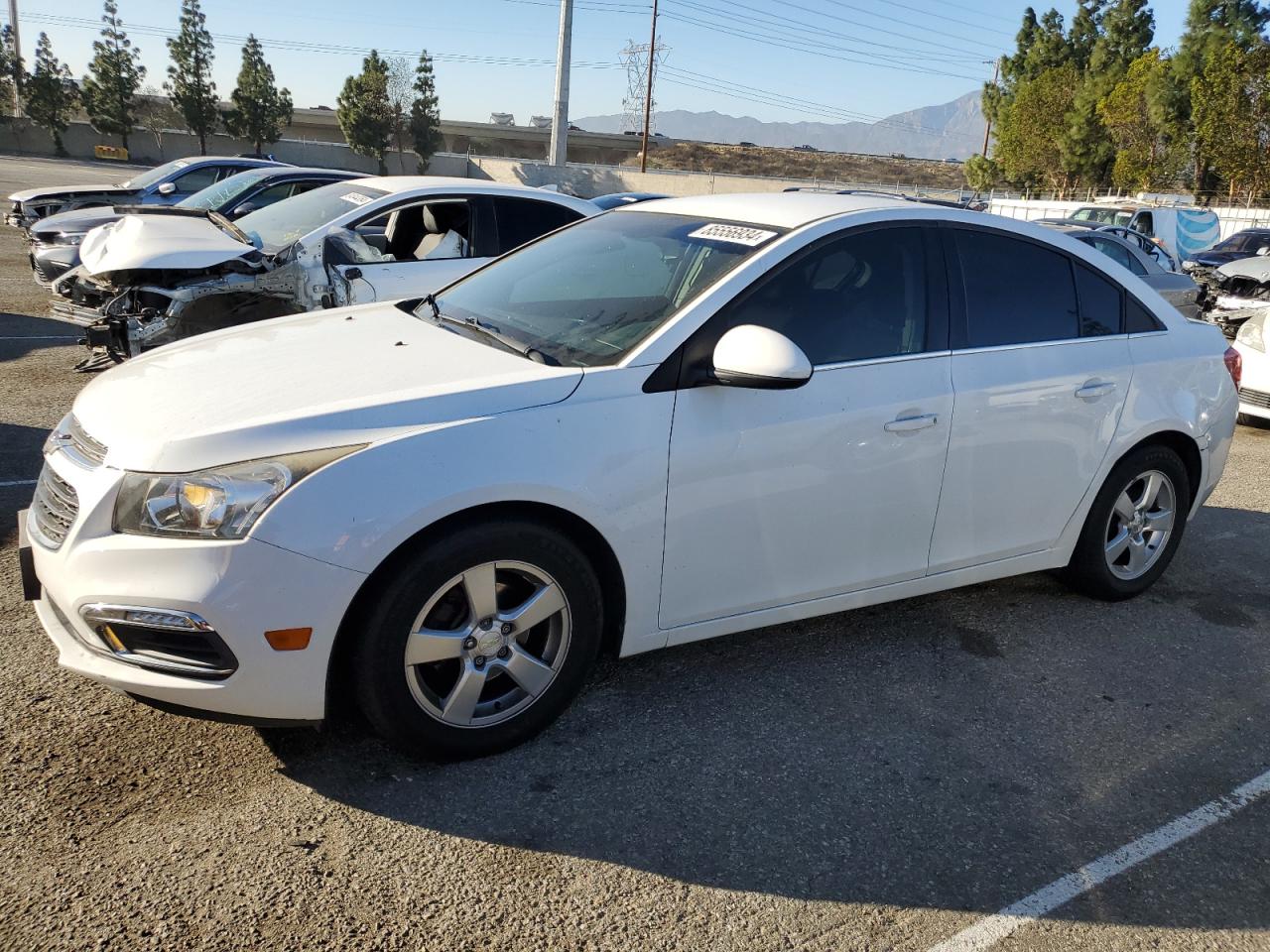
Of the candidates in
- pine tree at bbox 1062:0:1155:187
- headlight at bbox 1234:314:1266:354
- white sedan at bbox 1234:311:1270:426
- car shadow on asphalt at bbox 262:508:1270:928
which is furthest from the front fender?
pine tree at bbox 1062:0:1155:187

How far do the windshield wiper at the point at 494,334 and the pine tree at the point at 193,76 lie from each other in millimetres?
71477

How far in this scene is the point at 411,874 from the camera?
103 inches

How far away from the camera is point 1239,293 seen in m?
13.3

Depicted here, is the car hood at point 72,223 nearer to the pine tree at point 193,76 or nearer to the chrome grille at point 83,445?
the chrome grille at point 83,445

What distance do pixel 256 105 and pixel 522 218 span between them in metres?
67.8

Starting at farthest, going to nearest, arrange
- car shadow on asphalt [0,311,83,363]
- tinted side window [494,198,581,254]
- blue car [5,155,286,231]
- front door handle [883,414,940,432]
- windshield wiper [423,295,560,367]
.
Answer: blue car [5,155,286,231] → car shadow on asphalt [0,311,83,363] → tinted side window [494,198,581,254] → front door handle [883,414,940,432] → windshield wiper [423,295,560,367]

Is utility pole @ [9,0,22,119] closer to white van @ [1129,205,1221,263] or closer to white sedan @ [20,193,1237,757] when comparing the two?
white van @ [1129,205,1221,263]

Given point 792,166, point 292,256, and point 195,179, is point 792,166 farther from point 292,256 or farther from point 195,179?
point 292,256

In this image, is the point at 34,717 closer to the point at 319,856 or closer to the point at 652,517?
the point at 319,856

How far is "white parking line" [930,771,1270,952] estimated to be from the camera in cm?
255

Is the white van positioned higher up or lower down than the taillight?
higher up

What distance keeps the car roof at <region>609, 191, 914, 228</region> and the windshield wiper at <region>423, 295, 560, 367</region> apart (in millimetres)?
969

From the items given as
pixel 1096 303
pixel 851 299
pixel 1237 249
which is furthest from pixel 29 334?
pixel 1237 249

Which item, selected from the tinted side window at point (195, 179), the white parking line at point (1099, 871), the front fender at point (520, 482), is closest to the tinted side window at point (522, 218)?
the front fender at point (520, 482)
